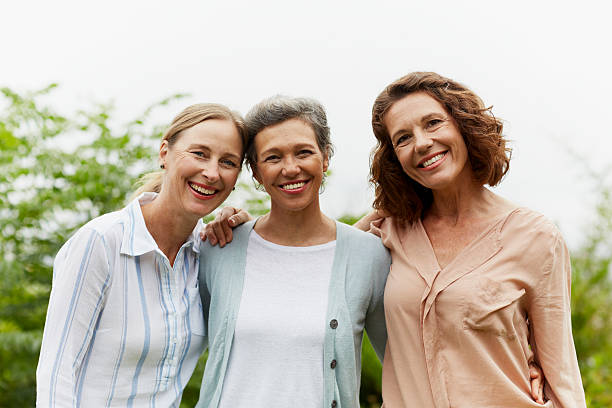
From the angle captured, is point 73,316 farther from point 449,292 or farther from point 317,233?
point 449,292

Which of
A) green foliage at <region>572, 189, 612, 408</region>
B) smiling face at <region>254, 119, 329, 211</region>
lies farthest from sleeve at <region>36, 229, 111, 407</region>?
green foliage at <region>572, 189, 612, 408</region>

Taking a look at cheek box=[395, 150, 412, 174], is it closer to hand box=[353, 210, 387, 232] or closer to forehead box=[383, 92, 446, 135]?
forehead box=[383, 92, 446, 135]

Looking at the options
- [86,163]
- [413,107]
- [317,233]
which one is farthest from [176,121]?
[86,163]

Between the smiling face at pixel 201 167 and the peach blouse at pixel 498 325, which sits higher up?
the smiling face at pixel 201 167

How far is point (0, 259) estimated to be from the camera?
13.2 ft

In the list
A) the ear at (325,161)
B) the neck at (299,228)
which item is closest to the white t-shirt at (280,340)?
the neck at (299,228)

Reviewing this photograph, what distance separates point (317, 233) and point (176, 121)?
80 cm

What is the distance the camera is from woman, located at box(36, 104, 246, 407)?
218 cm

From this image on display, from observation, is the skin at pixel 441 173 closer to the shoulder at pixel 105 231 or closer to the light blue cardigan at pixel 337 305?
the light blue cardigan at pixel 337 305

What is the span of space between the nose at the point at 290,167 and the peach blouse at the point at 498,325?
0.71 metres

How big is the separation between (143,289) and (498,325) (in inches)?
54.2

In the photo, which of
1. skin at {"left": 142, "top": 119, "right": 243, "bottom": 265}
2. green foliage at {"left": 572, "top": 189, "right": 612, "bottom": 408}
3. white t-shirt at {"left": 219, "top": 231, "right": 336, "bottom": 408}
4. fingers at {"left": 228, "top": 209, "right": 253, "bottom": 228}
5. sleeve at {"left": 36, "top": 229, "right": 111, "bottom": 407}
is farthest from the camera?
green foliage at {"left": 572, "top": 189, "right": 612, "bottom": 408}

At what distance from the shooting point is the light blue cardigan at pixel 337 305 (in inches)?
96.1

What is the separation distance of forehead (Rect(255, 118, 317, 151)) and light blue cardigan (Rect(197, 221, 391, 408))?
1.44 feet
